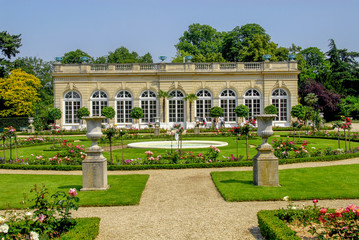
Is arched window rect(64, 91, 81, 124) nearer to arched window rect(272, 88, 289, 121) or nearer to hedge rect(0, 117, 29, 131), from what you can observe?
hedge rect(0, 117, 29, 131)

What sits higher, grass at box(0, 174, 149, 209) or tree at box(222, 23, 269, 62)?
tree at box(222, 23, 269, 62)

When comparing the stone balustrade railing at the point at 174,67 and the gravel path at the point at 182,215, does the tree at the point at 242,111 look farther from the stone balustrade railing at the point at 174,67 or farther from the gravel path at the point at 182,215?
the gravel path at the point at 182,215

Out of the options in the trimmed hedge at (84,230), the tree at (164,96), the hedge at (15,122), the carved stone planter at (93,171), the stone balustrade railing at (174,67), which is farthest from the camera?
the hedge at (15,122)

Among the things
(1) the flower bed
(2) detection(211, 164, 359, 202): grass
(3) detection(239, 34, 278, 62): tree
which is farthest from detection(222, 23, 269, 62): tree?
(1) the flower bed

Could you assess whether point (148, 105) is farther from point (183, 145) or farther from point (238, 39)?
point (238, 39)

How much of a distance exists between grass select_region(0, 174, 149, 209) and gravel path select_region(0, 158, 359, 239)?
0.28m

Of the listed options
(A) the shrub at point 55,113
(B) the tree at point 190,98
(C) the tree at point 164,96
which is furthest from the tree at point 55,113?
(B) the tree at point 190,98

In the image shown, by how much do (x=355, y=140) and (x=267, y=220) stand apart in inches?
667

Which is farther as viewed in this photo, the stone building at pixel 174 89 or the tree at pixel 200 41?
the tree at pixel 200 41

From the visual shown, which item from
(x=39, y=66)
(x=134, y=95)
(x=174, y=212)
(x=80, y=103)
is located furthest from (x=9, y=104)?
(x=174, y=212)

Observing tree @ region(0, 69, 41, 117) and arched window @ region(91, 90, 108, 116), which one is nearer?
arched window @ region(91, 90, 108, 116)

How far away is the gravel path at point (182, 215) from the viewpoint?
5.57m

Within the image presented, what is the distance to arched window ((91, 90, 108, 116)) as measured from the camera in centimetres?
3362

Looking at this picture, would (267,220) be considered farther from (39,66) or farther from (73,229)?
(39,66)
